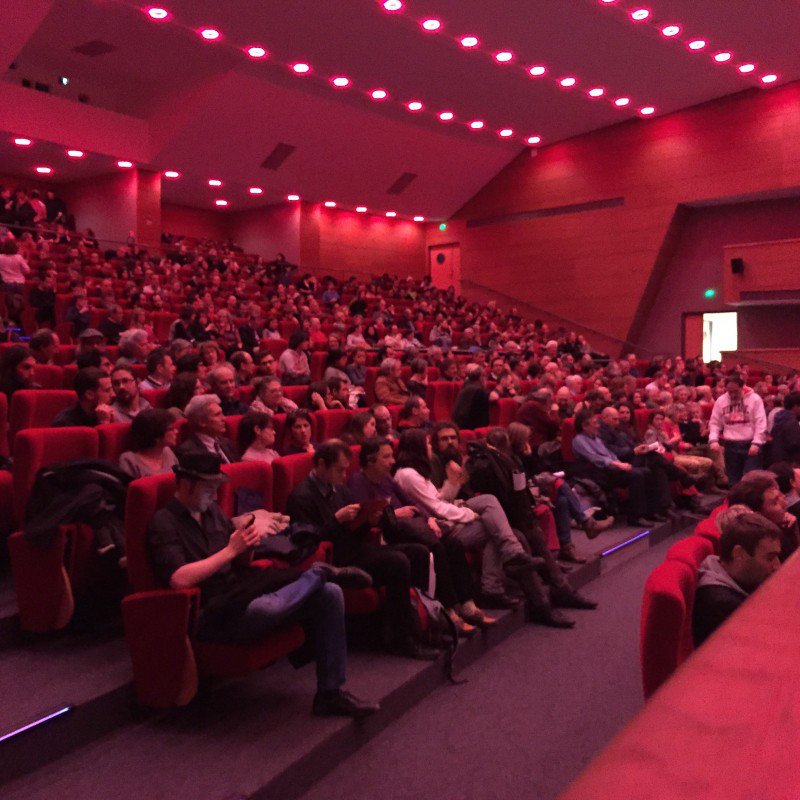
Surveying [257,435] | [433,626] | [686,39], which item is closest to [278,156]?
[686,39]

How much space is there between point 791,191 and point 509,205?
3322 mm

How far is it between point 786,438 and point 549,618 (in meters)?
2.24

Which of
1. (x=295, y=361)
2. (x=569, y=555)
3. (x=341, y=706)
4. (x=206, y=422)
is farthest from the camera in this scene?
(x=295, y=361)

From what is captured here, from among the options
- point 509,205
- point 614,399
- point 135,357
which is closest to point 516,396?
point 614,399

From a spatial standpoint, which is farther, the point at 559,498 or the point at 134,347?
the point at 134,347

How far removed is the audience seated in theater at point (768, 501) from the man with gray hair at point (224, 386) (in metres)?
1.72

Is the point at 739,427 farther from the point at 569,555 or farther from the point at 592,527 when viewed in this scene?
the point at 569,555

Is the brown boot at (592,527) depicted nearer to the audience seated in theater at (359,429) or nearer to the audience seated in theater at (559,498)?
the audience seated in theater at (559,498)

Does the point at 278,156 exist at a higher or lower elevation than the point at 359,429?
higher

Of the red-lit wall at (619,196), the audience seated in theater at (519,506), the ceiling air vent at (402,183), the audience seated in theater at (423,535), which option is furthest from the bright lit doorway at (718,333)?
the audience seated in theater at (423,535)

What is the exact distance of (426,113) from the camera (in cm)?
884

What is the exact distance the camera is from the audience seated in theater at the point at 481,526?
2473 mm

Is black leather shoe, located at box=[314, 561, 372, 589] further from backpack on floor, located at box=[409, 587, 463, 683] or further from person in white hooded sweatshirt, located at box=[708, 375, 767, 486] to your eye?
person in white hooded sweatshirt, located at box=[708, 375, 767, 486]

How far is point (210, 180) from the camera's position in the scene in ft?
29.9
